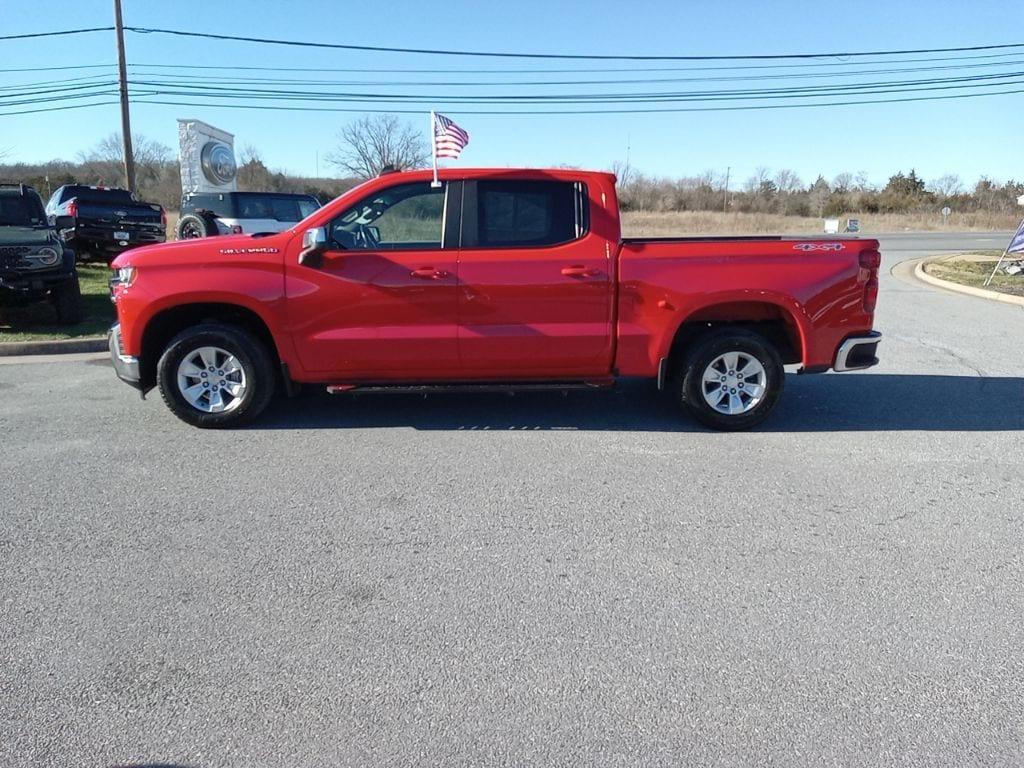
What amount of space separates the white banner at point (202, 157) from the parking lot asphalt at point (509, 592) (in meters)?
22.5

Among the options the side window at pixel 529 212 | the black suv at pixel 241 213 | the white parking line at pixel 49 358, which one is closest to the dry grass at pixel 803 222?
the black suv at pixel 241 213

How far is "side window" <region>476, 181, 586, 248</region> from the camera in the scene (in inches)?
235

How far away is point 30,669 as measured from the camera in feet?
9.91

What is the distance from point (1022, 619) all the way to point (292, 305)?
483 centimetres

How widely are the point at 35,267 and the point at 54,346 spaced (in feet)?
3.80

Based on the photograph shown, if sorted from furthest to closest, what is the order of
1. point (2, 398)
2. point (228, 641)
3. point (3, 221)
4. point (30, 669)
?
1. point (3, 221)
2. point (2, 398)
3. point (228, 641)
4. point (30, 669)

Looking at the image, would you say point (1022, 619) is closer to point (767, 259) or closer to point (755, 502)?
point (755, 502)

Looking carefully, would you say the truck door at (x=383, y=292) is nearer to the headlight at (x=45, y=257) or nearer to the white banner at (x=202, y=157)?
the headlight at (x=45, y=257)

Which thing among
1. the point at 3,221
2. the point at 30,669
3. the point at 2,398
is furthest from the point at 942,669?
the point at 3,221

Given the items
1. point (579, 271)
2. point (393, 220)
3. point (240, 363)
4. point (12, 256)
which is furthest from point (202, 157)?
point (579, 271)

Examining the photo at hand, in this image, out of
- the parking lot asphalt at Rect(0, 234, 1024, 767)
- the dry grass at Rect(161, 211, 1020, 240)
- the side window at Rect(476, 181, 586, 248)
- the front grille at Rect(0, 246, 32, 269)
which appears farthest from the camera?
the dry grass at Rect(161, 211, 1020, 240)

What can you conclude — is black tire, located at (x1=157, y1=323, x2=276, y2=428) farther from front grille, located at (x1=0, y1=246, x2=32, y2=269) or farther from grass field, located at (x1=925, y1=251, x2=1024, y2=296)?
→ grass field, located at (x1=925, y1=251, x2=1024, y2=296)

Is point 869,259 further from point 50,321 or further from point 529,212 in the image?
point 50,321

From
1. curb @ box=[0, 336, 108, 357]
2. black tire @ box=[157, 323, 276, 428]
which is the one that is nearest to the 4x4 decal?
black tire @ box=[157, 323, 276, 428]
